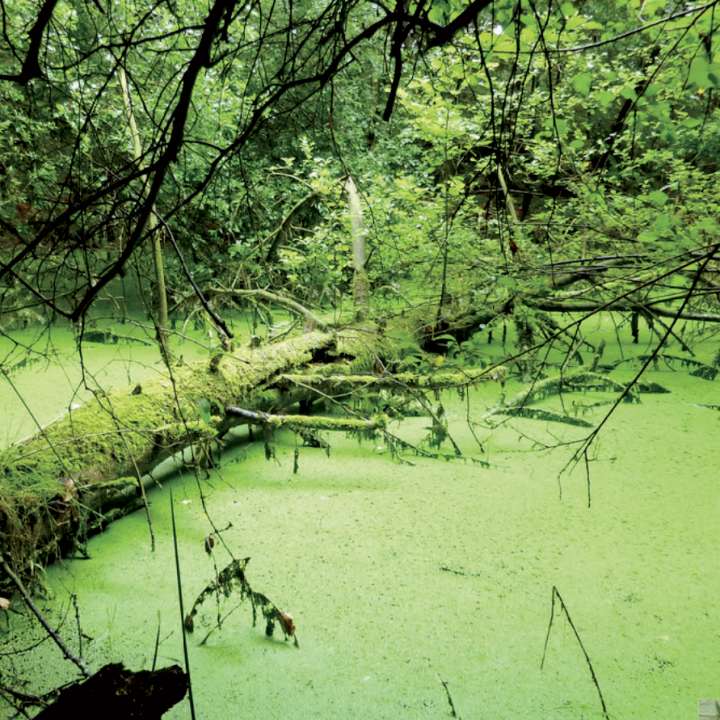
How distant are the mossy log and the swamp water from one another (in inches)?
4.5

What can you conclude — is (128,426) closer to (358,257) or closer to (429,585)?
(429,585)

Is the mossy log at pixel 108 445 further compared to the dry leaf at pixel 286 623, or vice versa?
the mossy log at pixel 108 445

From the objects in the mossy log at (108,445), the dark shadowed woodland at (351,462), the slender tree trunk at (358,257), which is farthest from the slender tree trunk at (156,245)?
the slender tree trunk at (358,257)

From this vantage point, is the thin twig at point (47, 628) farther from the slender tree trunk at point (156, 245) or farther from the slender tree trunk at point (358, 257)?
the slender tree trunk at point (358, 257)

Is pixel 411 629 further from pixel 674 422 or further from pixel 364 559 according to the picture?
pixel 674 422

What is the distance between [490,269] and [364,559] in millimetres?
1202

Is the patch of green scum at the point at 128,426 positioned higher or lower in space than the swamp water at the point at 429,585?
higher

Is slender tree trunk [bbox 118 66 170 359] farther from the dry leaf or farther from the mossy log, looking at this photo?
the dry leaf

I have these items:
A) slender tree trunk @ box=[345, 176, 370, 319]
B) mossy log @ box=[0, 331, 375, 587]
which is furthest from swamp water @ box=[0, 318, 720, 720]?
slender tree trunk @ box=[345, 176, 370, 319]

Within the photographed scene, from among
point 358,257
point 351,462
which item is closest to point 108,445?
point 351,462

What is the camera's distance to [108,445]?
72.2 inches

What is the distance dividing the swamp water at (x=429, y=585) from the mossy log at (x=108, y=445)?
11 centimetres

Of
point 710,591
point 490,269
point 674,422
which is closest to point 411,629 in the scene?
point 710,591

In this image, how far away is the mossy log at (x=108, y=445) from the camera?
1520mm
